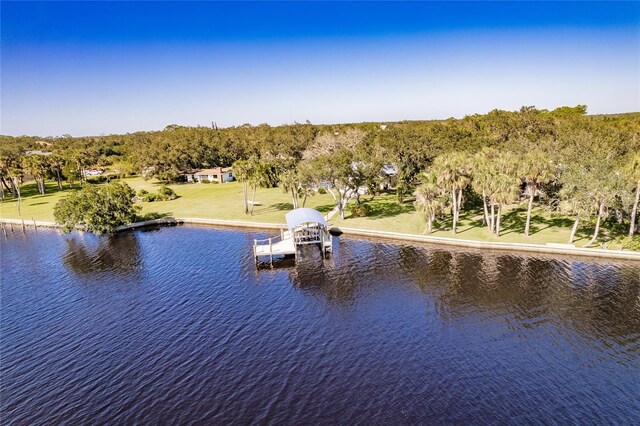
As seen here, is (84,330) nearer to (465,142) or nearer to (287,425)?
(287,425)

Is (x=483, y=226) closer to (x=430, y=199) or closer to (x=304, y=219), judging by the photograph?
(x=430, y=199)

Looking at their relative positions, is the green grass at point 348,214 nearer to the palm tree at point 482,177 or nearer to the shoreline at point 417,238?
the shoreline at point 417,238

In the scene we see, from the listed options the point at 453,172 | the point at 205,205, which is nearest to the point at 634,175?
the point at 453,172

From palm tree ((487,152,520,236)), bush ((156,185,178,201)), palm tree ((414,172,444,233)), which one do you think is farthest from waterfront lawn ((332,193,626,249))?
bush ((156,185,178,201))

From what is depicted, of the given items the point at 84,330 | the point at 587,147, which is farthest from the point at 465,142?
the point at 84,330

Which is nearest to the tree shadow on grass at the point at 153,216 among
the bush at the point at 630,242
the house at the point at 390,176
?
the house at the point at 390,176
